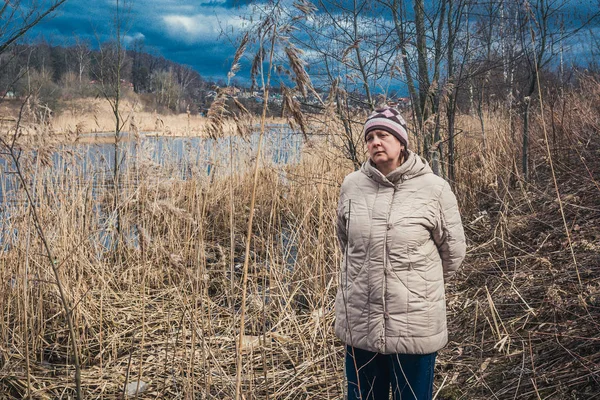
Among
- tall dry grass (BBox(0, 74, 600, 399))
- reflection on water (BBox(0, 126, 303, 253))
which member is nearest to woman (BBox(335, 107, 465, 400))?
tall dry grass (BBox(0, 74, 600, 399))

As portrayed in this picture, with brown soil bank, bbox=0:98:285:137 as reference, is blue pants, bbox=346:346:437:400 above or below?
below

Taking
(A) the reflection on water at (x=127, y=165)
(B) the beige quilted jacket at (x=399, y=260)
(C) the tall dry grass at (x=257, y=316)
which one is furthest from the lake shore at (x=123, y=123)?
(B) the beige quilted jacket at (x=399, y=260)

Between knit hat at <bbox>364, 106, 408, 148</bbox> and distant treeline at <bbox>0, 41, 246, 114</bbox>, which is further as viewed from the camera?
distant treeline at <bbox>0, 41, 246, 114</bbox>

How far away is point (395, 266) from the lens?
5.82 ft

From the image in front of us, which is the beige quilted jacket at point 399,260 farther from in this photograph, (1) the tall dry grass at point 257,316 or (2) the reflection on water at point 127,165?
(2) the reflection on water at point 127,165

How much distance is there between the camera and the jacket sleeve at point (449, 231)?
6.06 feet

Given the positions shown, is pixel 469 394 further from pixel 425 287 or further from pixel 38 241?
pixel 38 241

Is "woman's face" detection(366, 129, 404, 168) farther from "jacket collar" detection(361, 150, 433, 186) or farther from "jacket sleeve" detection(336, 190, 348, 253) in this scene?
"jacket sleeve" detection(336, 190, 348, 253)

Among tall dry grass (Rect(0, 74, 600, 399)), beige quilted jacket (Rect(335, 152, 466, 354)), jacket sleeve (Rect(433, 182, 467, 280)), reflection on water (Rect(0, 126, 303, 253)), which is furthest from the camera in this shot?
reflection on water (Rect(0, 126, 303, 253))

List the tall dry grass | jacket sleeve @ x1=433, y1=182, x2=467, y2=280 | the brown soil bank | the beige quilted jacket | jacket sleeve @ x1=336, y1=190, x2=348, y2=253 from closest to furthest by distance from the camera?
the beige quilted jacket → jacket sleeve @ x1=433, y1=182, x2=467, y2=280 → jacket sleeve @ x1=336, y1=190, x2=348, y2=253 → the tall dry grass → the brown soil bank

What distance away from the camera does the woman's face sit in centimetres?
182

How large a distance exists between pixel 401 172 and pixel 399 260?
32 cm

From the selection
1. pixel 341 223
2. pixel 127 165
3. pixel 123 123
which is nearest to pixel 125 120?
pixel 123 123

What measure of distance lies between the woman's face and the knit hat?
17 mm
